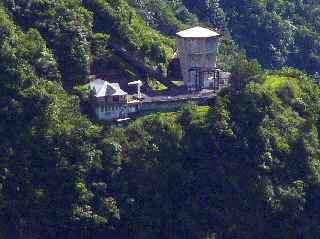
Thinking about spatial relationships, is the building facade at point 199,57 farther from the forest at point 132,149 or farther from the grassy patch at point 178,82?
the forest at point 132,149

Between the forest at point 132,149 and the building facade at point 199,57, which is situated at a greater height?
the building facade at point 199,57

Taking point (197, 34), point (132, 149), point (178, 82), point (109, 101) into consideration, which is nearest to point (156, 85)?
point (178, 82)

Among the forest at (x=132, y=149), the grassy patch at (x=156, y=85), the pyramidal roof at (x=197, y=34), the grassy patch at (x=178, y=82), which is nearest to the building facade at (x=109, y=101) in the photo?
the forest at (x=132, y=149)

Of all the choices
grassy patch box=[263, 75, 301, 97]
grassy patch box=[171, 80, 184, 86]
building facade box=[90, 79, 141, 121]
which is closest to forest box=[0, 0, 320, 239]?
grassy patch box=[263, 75, 301, 97]

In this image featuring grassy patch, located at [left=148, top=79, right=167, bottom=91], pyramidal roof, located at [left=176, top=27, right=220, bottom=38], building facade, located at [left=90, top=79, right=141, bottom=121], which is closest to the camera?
building facade, located at [left=90, top=79, right=141, bottom=121]

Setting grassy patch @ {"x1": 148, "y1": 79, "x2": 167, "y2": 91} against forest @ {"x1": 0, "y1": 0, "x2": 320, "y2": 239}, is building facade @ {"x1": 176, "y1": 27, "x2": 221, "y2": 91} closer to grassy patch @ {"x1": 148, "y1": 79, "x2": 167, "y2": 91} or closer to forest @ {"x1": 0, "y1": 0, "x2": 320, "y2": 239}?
grassy patch @ {"x1": 148, "y1": 79, "x2": 167, "y2": 91}

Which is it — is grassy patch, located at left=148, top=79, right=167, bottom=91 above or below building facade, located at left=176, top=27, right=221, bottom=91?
below

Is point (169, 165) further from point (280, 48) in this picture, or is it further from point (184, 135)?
point (280, 48)

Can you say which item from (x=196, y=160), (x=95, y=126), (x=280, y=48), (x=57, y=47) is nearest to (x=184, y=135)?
(x=196, y=160)
